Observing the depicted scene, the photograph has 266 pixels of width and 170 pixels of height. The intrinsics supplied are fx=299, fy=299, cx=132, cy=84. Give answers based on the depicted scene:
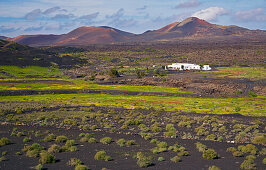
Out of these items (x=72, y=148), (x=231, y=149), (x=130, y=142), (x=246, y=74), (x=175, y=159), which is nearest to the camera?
(x=175, y=159)

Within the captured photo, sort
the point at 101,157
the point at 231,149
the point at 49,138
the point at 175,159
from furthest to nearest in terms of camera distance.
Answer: the point at 49,138
the point at 231,149
the point at 101,157
the point at 175,159

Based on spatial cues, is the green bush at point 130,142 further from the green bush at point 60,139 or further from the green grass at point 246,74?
the green grass at point 246,74

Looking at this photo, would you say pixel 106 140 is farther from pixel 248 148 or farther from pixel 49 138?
pixel 248 148

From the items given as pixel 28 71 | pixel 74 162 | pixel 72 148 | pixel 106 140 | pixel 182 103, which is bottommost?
pixel 182 103

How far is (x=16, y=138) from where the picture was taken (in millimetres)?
26969

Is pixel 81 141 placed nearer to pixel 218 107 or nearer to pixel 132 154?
pixel 132 154

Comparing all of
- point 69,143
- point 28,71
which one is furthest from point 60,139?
point 28,71

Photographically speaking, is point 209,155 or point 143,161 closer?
point 143,161

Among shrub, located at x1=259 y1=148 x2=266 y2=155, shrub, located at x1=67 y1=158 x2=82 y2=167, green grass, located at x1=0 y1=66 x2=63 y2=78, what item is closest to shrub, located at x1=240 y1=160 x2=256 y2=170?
shrub, located at x1=259 y1=148 x2=266 y2=155

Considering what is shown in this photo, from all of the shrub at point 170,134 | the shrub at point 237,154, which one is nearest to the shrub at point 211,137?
the shrub at point 170,134

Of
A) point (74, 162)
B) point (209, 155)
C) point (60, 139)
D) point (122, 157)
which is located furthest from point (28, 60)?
point (209, 155)

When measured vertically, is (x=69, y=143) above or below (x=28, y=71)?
below

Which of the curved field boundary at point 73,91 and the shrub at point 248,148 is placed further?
the curved field boundary at point 73,91

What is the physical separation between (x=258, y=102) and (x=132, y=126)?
25724 millimetres
